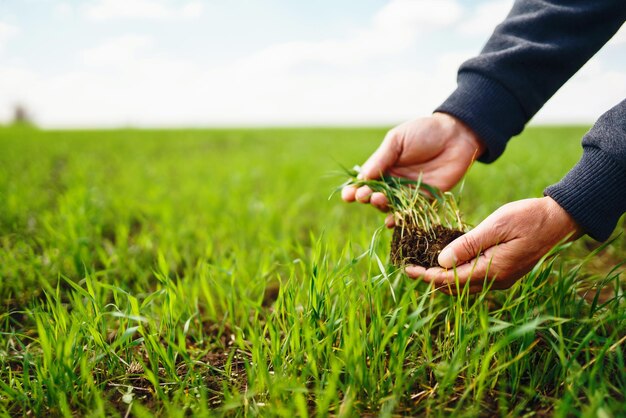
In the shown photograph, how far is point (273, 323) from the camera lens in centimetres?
172

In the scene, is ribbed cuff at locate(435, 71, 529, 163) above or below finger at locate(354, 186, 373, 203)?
above

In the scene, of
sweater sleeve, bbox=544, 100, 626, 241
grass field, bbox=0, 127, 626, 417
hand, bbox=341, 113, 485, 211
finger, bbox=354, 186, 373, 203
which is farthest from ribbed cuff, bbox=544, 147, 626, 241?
finger, bbox=354, 186, 373, 203

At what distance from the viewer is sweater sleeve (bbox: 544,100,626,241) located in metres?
1.43

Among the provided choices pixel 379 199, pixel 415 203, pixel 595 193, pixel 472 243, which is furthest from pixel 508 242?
pixel 379 199

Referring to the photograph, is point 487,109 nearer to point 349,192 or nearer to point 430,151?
point 430,151

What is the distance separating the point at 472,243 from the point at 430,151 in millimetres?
855

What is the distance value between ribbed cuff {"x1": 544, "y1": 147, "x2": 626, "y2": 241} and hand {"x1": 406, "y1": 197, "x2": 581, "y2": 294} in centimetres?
3

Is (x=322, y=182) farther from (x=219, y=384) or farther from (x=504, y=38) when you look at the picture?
(x=219, y=384)

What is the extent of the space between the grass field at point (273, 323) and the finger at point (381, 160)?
7.8 inches

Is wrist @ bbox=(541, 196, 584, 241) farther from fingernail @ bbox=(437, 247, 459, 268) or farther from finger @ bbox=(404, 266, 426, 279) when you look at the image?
finger @ bbox=(404, 266, 426, 279)

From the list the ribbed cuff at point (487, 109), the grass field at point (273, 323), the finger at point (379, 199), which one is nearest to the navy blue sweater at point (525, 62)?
the ribbed cuff at point (487, 109)

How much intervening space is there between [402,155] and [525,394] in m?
1.24

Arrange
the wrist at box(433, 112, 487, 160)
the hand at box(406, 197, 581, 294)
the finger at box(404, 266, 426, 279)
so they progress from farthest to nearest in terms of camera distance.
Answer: the wrist at box(433, 112, 487, 160)
the finger at box(404, 266, 426, 279)
the hand at box(406, 197, 581, 294)

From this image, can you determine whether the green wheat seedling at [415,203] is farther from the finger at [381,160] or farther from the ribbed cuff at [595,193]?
the ribbed cuff at [595,193]
